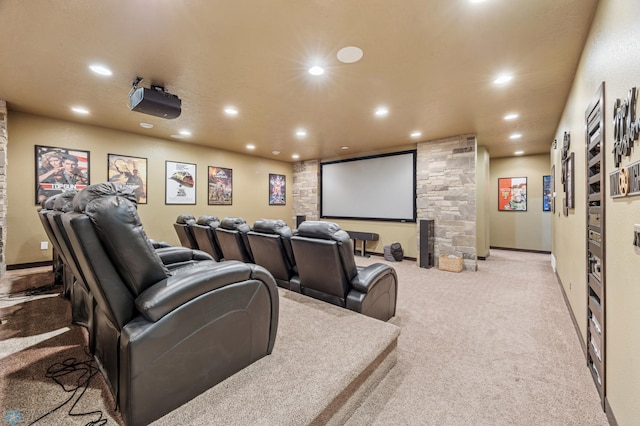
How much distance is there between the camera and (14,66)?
9.40ft

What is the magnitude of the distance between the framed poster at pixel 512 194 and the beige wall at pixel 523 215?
0.09 m

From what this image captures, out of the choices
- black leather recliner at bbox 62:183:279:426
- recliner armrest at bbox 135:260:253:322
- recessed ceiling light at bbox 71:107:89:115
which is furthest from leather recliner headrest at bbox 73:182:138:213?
recessed ceiling light at bbox 71:107:89:115

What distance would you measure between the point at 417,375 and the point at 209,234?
307 cm

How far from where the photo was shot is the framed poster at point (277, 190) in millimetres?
8281

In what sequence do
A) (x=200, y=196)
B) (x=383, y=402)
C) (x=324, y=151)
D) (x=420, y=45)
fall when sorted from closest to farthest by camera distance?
(x=383, y=402), (x=420, y=45), (x=200, y=196), (x=324, y=151)

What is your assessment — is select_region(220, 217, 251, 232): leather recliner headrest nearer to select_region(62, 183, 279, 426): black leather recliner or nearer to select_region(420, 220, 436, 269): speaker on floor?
select_region(62, 183, 279, 426): black leather recliner

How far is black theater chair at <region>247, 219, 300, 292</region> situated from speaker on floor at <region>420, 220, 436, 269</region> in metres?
3.54

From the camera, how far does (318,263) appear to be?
2.48 m

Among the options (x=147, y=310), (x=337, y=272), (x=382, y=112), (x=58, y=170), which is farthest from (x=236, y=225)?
(x=58, y=170)

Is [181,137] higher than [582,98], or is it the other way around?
[181,137]

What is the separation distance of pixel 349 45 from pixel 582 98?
2.22 metres

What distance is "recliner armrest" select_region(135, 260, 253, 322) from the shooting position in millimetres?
1217

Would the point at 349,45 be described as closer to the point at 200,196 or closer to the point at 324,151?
the point at 324,151

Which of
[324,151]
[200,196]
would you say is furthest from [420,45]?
[200,196]
